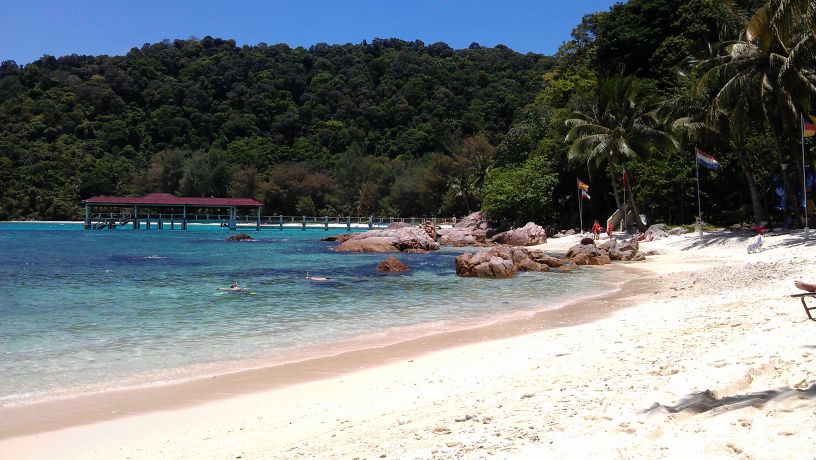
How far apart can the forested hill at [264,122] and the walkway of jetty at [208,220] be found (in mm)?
3679

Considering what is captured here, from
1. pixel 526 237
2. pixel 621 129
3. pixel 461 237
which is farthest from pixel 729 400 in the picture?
pixel 461 237

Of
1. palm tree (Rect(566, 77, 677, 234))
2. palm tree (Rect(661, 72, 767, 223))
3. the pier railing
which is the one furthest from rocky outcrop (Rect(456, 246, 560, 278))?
the pier railing

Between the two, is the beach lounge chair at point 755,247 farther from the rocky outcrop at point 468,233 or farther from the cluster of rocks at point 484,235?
the rocky outcrop at point 468,233

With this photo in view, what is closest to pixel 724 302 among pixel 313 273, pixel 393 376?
pixel 393 376

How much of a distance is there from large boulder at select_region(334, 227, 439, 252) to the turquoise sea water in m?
10.6

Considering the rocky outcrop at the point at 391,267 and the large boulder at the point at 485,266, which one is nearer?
the large boulder at the point at 485,266

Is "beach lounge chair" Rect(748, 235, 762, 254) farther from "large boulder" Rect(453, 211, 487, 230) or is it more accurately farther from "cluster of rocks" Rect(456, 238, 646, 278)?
"large boulder" Rect(453, 211, 487, 230)

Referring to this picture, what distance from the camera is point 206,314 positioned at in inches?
523

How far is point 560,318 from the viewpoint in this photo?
1202cm

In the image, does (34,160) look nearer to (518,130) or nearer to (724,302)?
(518,130)

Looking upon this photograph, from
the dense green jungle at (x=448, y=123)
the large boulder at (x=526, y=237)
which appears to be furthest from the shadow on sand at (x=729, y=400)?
the large boulder at (x=526, y=237)

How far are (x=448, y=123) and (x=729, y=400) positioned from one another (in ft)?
317

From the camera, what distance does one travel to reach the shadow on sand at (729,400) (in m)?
4.28

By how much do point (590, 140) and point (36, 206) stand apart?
81.2 meters
